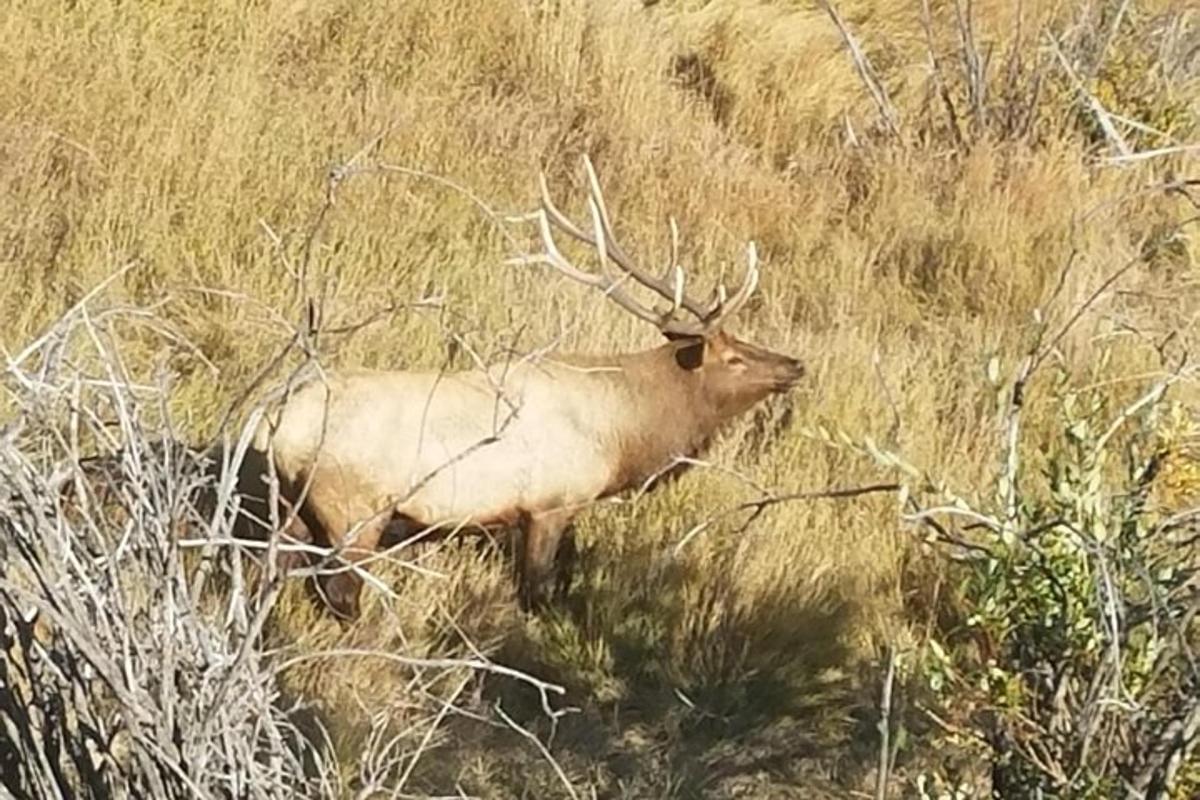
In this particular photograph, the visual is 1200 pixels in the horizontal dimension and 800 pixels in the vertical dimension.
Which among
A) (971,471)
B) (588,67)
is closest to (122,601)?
(971,471)

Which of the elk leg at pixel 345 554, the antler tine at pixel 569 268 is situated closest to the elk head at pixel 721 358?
the antler tine at pixel 569 268

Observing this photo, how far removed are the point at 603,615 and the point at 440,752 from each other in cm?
73

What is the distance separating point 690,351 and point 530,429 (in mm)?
619

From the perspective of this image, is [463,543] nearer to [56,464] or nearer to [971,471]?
[971,471]

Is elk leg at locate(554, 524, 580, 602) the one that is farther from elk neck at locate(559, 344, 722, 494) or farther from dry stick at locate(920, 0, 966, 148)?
dry stick at locate(920, 0, 966, 148)

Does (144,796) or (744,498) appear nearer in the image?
(144,796)

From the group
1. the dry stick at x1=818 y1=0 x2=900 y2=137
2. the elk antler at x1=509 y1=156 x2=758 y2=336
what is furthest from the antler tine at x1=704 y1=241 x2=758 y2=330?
the dry stick at x1=818 y1=0 x2=900 y2=137

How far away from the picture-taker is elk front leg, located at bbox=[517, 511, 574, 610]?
5.27 m

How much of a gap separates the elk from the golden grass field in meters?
0.13

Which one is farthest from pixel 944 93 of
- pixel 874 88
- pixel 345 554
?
pixel 345 554

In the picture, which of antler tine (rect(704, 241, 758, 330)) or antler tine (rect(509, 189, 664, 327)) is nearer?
antler tine (rect(509, 189, 664, 327))

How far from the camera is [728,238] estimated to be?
7477 millimetres

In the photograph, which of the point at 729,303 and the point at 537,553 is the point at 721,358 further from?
the point at 537,553

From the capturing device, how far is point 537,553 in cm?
529
